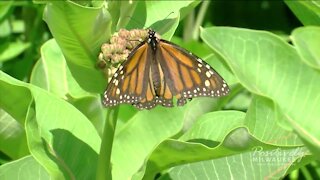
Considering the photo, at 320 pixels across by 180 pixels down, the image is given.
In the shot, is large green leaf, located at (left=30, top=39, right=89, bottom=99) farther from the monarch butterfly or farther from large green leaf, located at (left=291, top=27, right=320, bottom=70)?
large green leaf, located at (left=291, top=27, right=320, bottom=70)

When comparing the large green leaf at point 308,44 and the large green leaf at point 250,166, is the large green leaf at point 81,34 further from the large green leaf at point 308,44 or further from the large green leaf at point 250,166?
the large green leaf at point 308,44

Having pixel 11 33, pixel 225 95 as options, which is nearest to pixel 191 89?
pixel 225 95

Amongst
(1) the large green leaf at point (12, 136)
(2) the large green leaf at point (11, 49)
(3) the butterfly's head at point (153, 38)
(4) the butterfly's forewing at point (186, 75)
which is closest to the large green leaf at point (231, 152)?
(4) the butterfly's forewing at point (186, 75)

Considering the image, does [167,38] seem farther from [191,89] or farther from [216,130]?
[216,130]

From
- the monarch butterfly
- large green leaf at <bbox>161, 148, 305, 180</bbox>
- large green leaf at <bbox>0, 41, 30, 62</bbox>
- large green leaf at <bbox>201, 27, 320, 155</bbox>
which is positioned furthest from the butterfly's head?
large green leaf at <bbox>0, 41, 30, 62</bbox>

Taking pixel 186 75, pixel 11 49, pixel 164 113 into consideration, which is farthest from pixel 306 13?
pixel 11 49

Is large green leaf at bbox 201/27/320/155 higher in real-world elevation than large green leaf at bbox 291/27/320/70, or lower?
lower

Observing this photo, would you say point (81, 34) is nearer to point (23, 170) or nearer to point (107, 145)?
point (107, 145)
